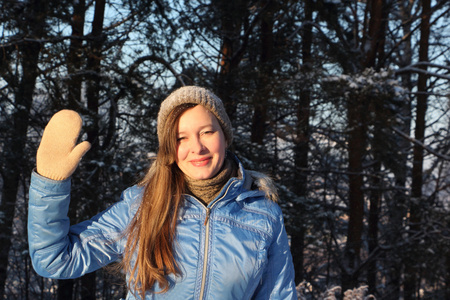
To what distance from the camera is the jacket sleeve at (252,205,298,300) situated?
174 cm

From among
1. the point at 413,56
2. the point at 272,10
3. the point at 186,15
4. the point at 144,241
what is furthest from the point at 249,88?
the point at 413,56

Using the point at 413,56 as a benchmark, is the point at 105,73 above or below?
below

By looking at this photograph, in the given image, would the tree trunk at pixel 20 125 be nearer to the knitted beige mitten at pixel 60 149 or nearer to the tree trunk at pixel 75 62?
the tree trunk at pixel 75 62

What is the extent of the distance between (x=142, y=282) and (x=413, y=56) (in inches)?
533

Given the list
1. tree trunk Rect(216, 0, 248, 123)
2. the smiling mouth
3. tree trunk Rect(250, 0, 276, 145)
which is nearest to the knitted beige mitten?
the smiling mouth

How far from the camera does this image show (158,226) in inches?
65.1

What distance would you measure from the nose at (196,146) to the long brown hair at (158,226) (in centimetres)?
8

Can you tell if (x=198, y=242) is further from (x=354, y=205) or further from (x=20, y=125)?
(x=354, y=205)

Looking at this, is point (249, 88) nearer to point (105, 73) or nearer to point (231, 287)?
point (105, 73)

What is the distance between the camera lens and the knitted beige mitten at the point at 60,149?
4.74 feet

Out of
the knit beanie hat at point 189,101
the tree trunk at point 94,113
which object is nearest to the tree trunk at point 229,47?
the tree trunk at point 94,113

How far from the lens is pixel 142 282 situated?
1.60m

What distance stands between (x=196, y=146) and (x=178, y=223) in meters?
0.34

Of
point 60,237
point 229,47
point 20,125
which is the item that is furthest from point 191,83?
point 60,237
